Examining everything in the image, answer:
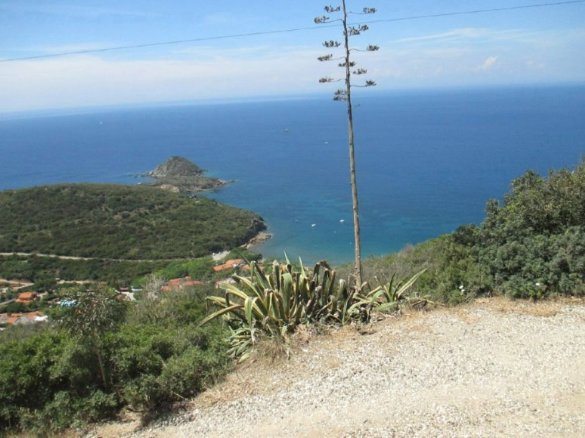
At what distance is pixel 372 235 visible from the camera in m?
62.3

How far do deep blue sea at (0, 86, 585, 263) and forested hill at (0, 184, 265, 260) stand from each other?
7514 millimetres

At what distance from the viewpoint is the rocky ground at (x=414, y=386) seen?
464 cm

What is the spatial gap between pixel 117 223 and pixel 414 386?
62385 mm

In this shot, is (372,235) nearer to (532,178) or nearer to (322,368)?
(532,178)

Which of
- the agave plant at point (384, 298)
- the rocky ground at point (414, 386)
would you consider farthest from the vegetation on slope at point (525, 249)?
the rocky ground at point (414, 386)

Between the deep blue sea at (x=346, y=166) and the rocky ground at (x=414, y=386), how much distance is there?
38.2 meters

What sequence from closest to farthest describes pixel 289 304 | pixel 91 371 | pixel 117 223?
1. pixel 91 371
2. pixel 289 304
3. pixel 117 223

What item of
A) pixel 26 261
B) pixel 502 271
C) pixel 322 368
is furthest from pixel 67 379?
pixel 26 261

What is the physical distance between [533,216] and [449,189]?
77749 mm

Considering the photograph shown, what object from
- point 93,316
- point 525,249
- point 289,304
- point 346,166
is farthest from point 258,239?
point 93,316

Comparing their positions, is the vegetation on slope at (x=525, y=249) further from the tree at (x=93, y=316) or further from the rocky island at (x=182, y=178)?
the rocky island at (x=182, y=178)

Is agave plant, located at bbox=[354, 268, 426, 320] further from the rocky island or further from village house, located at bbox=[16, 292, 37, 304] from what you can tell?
the rocky island

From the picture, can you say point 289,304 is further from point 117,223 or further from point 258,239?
point 117,223

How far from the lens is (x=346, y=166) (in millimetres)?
107250
